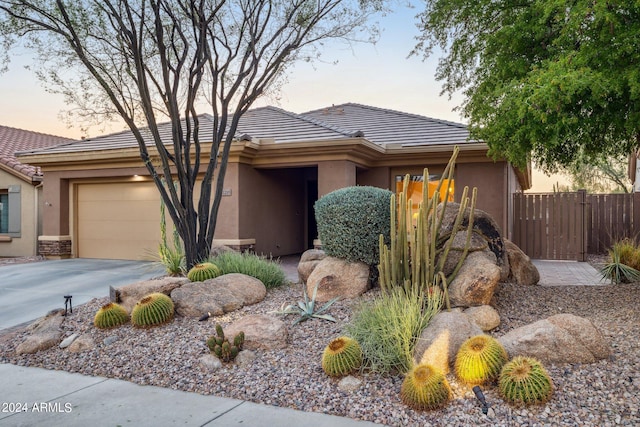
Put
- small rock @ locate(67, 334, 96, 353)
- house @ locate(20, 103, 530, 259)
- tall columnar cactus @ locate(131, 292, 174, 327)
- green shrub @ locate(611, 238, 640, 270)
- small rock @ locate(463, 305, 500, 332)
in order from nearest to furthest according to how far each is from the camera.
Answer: small rock @ locate(463, 305, 500, 332), small rock @ locate(67, 334, 96, 353), tall columnar cactus @ locate(131, 292, 174, 327), green shrub @ locate(611, 238, 640, 270), house @ locate(20, 103, 530, 259)

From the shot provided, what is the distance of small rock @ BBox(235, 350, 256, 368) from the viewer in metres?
4.80

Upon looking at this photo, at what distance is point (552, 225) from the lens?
43.5 ft

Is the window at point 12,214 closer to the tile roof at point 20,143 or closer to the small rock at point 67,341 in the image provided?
the tile roof at point 20,143

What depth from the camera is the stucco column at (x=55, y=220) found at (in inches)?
539

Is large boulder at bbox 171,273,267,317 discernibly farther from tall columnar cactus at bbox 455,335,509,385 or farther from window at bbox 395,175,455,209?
window at bbox 395,175,455,209

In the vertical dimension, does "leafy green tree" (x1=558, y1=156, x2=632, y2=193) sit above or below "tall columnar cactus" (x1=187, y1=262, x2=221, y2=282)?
above

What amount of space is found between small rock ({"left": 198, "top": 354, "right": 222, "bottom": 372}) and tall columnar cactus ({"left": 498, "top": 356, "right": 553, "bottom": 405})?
262 cm

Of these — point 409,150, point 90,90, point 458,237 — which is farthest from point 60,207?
point 458,237

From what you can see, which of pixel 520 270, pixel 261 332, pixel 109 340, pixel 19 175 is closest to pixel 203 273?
pixel 109 340

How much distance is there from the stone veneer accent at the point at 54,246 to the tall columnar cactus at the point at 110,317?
871 centimetres

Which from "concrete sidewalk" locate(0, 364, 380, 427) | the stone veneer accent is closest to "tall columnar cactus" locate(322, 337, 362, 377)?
"concrete sidewalk" locate(0, 364, 380, 427)

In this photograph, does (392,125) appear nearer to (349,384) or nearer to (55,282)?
(55,282)

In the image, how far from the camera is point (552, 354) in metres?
4.23

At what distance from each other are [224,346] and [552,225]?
11.2m
